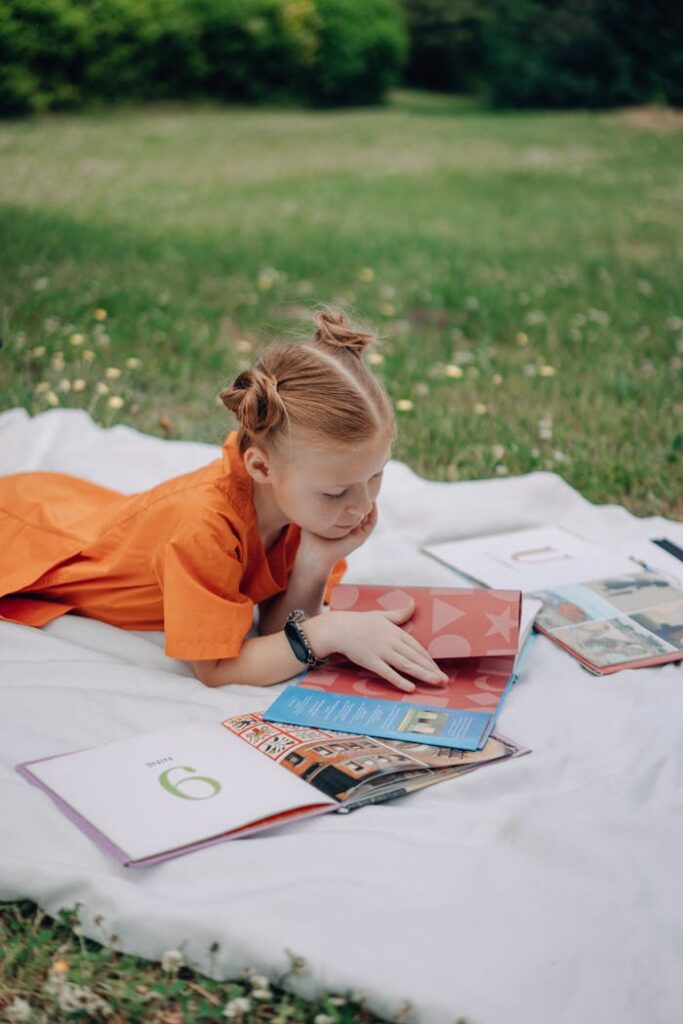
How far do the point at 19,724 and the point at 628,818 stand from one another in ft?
3.89

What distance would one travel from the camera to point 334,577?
2961 mm

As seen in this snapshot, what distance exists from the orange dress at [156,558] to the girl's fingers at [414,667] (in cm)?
32

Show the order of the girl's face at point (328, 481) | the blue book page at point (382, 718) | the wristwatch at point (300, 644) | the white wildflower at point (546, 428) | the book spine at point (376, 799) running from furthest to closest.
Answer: the white wildflower at point (546, 428) < the wristwatch at point (300, 644) < the girl's face at point (328, 481) < the blue book page at point (382, 718) < the book spine at point (376, 799)

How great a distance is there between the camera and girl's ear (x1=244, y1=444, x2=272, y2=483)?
7.92 feet

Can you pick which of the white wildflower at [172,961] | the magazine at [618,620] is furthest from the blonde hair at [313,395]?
the white wildflower at [172,961]

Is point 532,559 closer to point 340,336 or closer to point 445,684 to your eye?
point 445,684

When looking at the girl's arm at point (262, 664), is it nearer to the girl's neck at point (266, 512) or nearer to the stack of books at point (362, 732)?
the stack of books at point (362, 732)

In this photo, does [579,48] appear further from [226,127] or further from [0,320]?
[0,320]

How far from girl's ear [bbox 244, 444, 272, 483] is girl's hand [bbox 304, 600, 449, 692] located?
13.3 inches

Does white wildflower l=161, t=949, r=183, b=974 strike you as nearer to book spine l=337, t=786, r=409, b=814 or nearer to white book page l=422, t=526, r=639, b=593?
book spine l=337, t=786, r=409, b=814

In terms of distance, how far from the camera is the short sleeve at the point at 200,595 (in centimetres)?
238

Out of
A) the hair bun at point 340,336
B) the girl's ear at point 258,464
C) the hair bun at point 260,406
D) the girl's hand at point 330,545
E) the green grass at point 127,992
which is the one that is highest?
the hair bun at point 340,336

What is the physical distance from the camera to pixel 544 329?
221 inches

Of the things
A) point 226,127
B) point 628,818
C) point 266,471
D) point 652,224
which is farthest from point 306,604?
point 226,127
